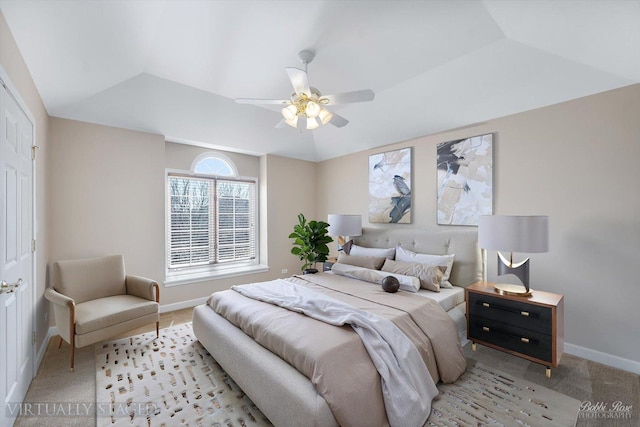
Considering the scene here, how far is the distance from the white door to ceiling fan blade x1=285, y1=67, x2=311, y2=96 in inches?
73.4

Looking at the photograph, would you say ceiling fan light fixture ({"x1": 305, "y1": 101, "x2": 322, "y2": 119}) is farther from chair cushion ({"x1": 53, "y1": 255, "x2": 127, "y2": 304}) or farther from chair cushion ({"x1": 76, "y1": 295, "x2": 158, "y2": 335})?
chair cushion ({"x1": 53, "y1": 255, "x2": 127, "y2": 304})

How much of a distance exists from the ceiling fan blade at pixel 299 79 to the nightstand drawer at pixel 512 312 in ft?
8.50

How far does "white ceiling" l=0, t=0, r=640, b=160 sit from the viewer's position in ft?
6.82

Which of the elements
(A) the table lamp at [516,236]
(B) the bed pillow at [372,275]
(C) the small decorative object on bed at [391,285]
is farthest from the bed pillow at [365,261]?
(A) the table lamp at [516,236]

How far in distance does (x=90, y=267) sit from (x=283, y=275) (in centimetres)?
303

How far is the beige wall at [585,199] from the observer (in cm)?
251

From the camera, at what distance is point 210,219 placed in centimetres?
487

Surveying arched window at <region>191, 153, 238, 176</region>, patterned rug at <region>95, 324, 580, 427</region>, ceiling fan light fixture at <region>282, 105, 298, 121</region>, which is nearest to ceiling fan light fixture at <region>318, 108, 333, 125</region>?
ceiling fan light fixture at <region>282, 105, 298, 121</region>

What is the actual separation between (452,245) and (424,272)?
2.17ft

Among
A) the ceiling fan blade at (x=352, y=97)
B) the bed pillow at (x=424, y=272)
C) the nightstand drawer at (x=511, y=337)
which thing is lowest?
the nightstand drawer at (x=511, y=337)

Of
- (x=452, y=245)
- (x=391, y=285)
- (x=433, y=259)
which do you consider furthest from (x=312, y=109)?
(x=452, y=245)

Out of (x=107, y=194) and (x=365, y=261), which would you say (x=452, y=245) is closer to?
(x=365, y=261)

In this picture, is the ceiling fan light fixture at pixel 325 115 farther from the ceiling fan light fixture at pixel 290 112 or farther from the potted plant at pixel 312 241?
the potted plant at pixel 312 241

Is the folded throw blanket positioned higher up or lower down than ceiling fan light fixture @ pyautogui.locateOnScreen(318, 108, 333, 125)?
lower down
